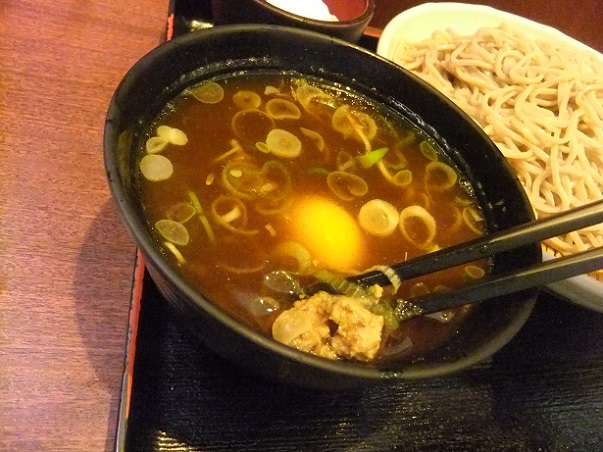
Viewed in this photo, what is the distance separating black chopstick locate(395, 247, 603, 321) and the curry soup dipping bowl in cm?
9

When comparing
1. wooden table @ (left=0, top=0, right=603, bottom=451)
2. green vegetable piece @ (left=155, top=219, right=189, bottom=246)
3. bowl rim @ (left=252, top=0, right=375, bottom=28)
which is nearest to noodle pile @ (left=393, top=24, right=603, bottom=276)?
bowl rim @ (left=252, top=0, right=375, bottom=28)

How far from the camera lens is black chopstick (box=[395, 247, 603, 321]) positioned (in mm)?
1213

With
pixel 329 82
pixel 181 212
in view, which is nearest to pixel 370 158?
pixel 329 82

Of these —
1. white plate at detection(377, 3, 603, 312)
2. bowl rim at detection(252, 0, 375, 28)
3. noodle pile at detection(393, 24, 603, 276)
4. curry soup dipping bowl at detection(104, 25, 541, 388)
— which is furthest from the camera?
white plate at detection(377, 3, 603, 312)

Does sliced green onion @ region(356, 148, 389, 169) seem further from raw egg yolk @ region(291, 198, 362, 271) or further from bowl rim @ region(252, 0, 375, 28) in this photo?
bowl rim @ region(252, 0, 375, 28)

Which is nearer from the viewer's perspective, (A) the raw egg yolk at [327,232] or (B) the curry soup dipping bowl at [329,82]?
(B) the curry soup dipping bowl at [329,82]

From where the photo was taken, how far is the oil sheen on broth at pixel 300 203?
1303 millimetres

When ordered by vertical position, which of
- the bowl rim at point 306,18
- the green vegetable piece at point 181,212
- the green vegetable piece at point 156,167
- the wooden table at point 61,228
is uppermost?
the bowl rim at point 306,18

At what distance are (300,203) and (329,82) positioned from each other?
490 mm

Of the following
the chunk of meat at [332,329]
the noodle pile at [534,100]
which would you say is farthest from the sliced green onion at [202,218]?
the noodle pile at [534,100]

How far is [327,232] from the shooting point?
1.49 meters

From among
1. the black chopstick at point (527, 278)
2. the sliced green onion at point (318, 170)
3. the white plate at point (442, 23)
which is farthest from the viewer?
the white plate at point (442, 23)

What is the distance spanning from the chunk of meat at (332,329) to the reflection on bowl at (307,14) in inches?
42.5

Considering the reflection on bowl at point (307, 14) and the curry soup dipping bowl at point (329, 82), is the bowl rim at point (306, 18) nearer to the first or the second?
the reflection on bowl at point (307, 14)
